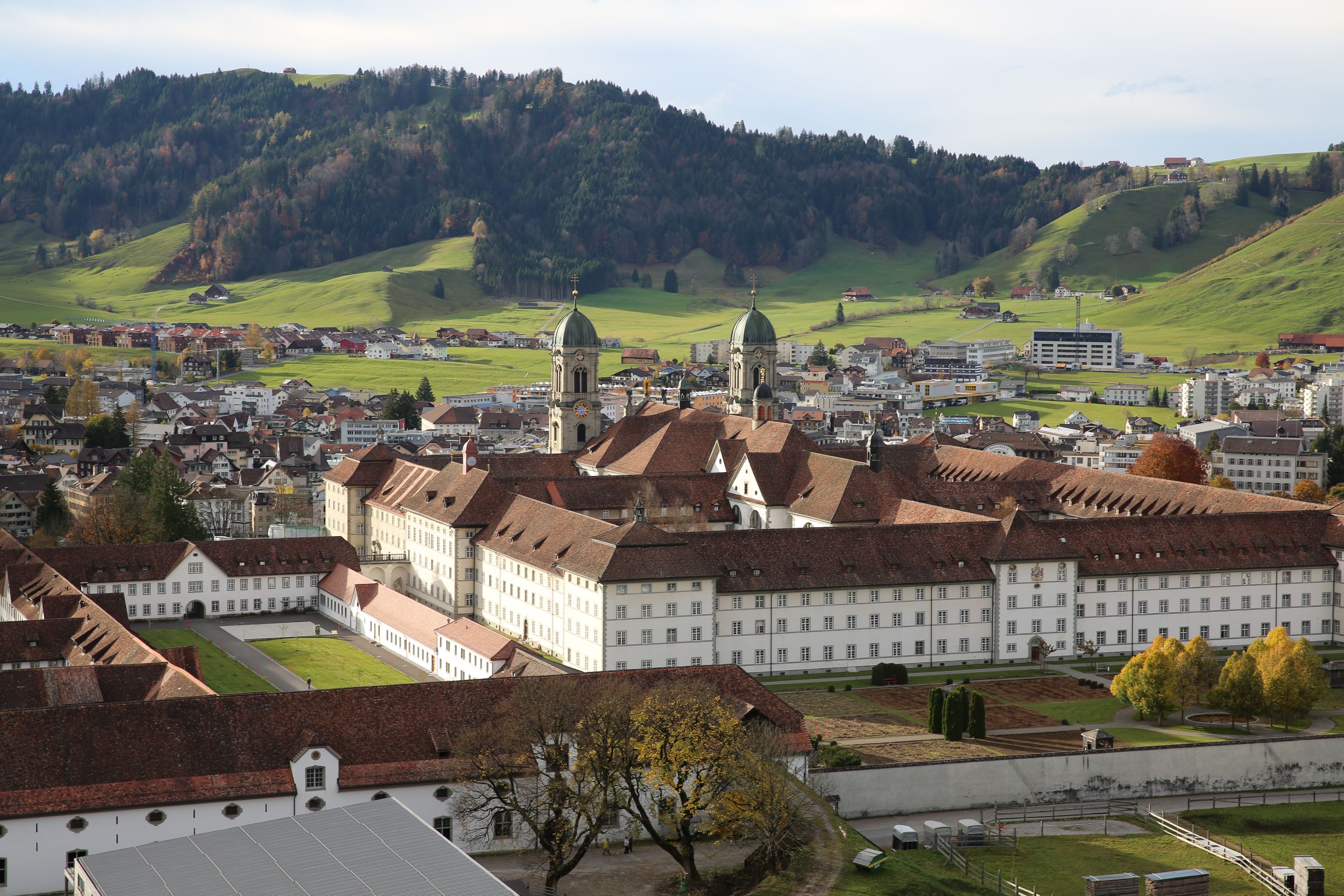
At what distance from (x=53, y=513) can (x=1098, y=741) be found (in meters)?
100

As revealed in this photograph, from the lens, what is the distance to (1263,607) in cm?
10000

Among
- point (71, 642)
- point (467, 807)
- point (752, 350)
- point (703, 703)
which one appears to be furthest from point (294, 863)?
point (752, 350)

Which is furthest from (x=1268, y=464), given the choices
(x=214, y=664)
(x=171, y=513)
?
(x=214, y=664)

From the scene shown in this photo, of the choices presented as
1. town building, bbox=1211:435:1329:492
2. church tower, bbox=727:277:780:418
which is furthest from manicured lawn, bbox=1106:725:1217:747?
town building, bbox=1211:435:1329:492

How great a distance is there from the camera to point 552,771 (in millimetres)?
57812

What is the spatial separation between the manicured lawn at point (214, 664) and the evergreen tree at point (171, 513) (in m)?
20.4

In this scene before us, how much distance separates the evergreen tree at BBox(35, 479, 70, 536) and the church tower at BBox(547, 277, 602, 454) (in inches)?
1702

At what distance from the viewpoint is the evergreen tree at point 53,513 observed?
466 feet

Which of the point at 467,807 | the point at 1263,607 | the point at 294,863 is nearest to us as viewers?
the point at 294,863

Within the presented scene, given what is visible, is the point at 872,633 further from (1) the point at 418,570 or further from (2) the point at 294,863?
(2) the point at 294,863

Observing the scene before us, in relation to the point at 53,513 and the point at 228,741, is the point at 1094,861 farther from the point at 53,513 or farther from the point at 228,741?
the point at 53,513

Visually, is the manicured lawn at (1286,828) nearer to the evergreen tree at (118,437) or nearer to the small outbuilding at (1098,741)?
the small outbuilding at (1098,741)

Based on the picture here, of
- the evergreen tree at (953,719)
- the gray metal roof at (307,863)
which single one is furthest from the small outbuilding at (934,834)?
the gray metal roof at (307,863)

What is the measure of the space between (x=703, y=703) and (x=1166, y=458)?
98.2 m
